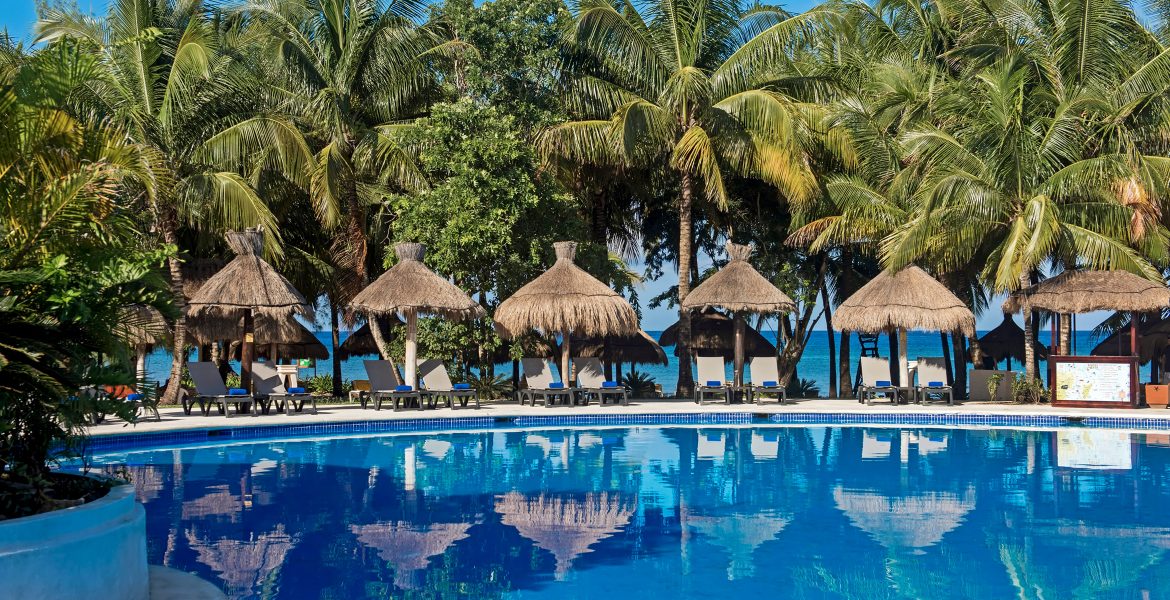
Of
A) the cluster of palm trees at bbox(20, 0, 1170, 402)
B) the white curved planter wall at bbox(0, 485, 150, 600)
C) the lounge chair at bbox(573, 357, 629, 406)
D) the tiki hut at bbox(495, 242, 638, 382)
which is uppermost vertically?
the cluster of palm trees at bbox(20, 0, 1170, 402)

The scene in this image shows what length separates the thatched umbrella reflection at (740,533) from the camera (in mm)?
7234

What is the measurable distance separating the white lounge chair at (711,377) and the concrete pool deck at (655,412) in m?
0.38

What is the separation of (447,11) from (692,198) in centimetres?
553

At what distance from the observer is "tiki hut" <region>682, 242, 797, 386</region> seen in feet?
58.5

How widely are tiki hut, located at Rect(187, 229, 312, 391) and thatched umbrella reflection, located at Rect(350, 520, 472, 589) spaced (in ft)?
25.6

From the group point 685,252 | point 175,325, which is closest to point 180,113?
point 175,325

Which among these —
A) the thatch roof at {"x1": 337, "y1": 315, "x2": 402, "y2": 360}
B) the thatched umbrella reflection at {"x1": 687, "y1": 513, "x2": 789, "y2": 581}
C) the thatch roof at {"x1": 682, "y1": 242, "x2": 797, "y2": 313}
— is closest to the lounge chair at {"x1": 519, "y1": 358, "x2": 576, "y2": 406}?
the thatch roof at {"x1": 682, "y1": 242, "x2": 797, "y2": 313}

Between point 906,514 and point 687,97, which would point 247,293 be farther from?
point 906,514

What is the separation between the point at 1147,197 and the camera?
56.6ft

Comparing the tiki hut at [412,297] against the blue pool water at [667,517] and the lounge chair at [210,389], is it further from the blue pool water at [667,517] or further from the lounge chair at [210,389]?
the blue pool water at [667,517]

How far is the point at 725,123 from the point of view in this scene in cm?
1903

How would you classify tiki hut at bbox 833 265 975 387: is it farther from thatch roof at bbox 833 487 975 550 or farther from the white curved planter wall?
the white curved planter wall

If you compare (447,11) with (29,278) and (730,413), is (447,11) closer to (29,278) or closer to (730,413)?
(730,413)

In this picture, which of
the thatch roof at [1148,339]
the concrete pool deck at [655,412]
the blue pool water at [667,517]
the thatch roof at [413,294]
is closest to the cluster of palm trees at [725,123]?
the thatch roof at [1148,339]
